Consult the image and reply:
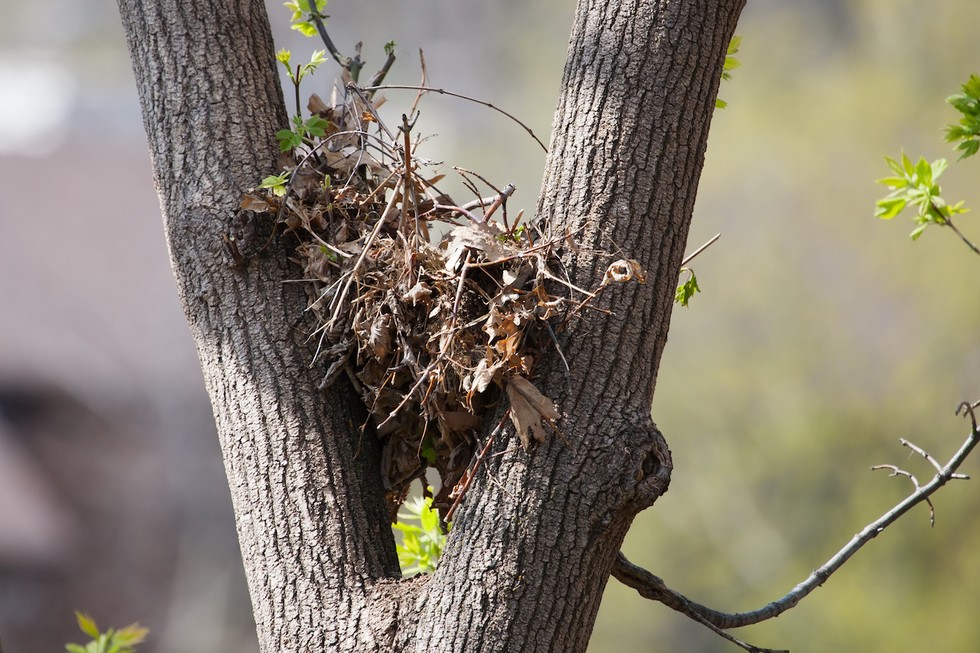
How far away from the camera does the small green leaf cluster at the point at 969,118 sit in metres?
1.65

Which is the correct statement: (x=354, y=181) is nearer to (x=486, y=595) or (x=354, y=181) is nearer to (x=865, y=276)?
(x=486, y=595)

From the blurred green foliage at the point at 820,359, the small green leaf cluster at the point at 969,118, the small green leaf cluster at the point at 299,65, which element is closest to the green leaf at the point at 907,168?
the small green leaf cluster at the point at 969,118

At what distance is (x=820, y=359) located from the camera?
7316 millimetres

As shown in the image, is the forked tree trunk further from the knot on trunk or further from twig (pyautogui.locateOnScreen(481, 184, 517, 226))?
twig (pyautogui.locateOnScreen(481, 184, 517, 226))

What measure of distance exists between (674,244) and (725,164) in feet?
22.5

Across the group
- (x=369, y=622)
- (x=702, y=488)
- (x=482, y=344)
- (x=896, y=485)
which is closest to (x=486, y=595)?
(x=369, y=622)

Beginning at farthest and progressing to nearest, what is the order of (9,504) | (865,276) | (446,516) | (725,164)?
(725,164), (865,276), (9,504), (446,516)

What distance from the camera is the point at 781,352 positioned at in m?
7.48

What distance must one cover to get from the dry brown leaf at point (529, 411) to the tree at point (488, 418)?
24 millimetres

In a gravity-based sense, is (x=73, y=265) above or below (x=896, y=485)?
above

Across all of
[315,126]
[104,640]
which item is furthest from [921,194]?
[104,640]

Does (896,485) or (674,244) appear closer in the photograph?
(674,244)

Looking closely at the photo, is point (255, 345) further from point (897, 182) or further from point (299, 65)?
point (897, 182)

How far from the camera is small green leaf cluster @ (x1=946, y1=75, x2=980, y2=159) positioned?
5.41ft
